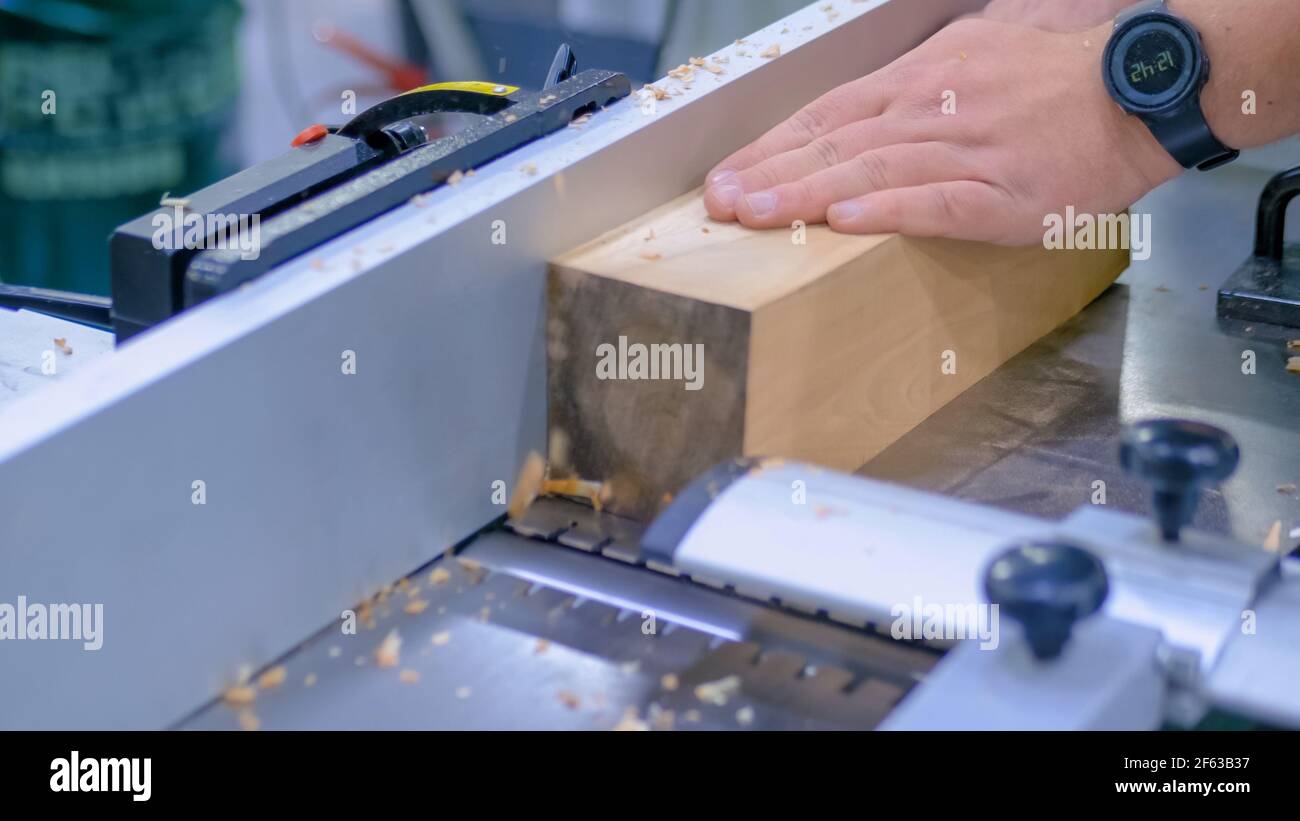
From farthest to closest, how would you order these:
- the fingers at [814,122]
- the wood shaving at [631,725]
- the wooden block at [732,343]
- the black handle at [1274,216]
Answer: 1. the black handle at [1274,216]
2. the fingers at [814,122]
3. the wooden block at [732,343]
4. the wood shaving at [631,725]

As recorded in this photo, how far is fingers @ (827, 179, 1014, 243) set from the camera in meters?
1.13

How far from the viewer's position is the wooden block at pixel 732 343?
1008mm

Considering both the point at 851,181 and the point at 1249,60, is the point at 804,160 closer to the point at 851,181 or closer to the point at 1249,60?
the point at 851,181

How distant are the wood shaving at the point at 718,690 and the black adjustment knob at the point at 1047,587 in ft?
0.80

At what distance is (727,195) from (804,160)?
0.31 ft

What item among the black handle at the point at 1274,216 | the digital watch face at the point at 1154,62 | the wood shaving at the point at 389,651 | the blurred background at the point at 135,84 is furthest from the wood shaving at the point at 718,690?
the blurred background at the point at 135,84

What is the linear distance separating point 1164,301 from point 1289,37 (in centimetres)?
33

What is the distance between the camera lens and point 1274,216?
1.47m

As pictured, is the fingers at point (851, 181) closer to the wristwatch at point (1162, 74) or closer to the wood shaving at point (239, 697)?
the wristwatch at point (1162, 74)

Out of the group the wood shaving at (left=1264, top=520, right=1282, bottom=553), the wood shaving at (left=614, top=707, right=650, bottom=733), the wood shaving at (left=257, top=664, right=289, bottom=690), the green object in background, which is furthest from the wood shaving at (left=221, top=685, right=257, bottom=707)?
the green object in background

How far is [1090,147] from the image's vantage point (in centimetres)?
125

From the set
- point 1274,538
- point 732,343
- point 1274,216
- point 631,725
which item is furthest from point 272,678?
point 1274,216
